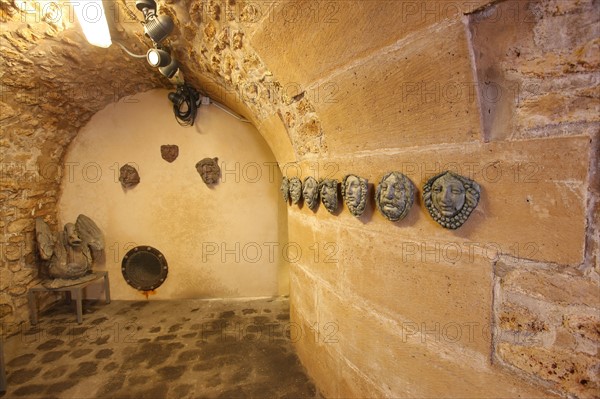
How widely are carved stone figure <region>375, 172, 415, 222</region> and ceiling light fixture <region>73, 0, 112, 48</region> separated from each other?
1629 mm

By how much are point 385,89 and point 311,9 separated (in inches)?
14.4

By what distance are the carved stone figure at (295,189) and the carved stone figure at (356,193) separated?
0.42 metres

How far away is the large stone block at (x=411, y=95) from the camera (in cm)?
66

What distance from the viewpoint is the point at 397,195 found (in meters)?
0.82

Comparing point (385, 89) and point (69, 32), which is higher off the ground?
point (69, 32)

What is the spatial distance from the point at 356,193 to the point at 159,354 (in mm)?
1817

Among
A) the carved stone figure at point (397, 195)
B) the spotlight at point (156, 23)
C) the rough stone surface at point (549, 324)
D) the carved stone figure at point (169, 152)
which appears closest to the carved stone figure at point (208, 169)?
the carved stone figure at point (169, 152)


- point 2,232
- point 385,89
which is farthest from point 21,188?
A: point 385,89

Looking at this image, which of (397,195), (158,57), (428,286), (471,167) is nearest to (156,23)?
(158,57)

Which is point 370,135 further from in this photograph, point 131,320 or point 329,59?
point 131,320

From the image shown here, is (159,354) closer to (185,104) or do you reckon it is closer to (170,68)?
(170,68)

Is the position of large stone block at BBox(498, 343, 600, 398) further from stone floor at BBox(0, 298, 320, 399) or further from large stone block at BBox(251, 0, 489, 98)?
stone floor at BBox(0, 298, 320, 399)

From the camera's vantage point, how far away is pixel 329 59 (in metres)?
0.90

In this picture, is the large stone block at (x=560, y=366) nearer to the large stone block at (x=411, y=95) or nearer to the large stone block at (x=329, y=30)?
the large stone block at (x=411, y=95)
